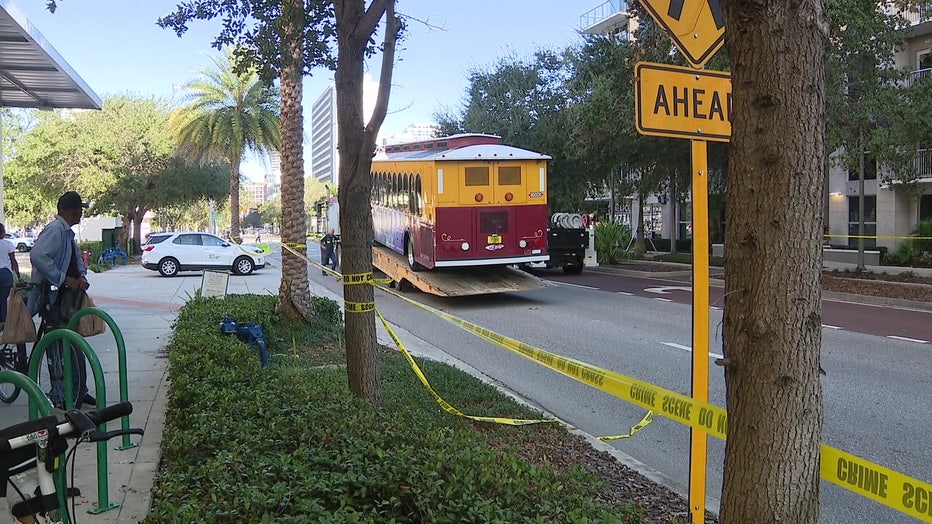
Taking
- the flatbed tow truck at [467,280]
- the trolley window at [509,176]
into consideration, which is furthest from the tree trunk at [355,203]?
the trolley window at [509,176]

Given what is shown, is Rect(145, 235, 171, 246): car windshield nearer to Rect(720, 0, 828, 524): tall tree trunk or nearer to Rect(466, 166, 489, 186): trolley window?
Rect(466, 166, 489, 186): trolley window

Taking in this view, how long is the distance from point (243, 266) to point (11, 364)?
22036 millimetres

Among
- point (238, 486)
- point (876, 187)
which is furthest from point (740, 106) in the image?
point (876, 187)

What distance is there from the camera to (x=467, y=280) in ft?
54.2

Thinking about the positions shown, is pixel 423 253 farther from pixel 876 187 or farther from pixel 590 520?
pixel 876 187

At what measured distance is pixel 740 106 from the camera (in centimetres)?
240

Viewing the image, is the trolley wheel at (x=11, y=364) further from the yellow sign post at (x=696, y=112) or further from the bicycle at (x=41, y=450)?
the yellow sign post at (x=696, y=112)

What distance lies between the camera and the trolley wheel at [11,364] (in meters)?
6.66

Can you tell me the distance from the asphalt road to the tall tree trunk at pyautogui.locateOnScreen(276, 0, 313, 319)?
2192 millimetres

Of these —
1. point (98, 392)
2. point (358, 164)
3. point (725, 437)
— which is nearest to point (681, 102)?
point (725, 437)

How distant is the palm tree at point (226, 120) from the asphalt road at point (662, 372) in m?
21.8

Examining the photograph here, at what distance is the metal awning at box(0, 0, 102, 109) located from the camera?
453 inches

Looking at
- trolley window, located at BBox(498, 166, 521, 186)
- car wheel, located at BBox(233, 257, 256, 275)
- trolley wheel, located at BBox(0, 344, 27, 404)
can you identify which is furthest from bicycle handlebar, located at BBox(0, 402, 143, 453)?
car wheel, located at BBox(233, 257, 256, 275)

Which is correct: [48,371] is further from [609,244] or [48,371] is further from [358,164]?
[609,244]
